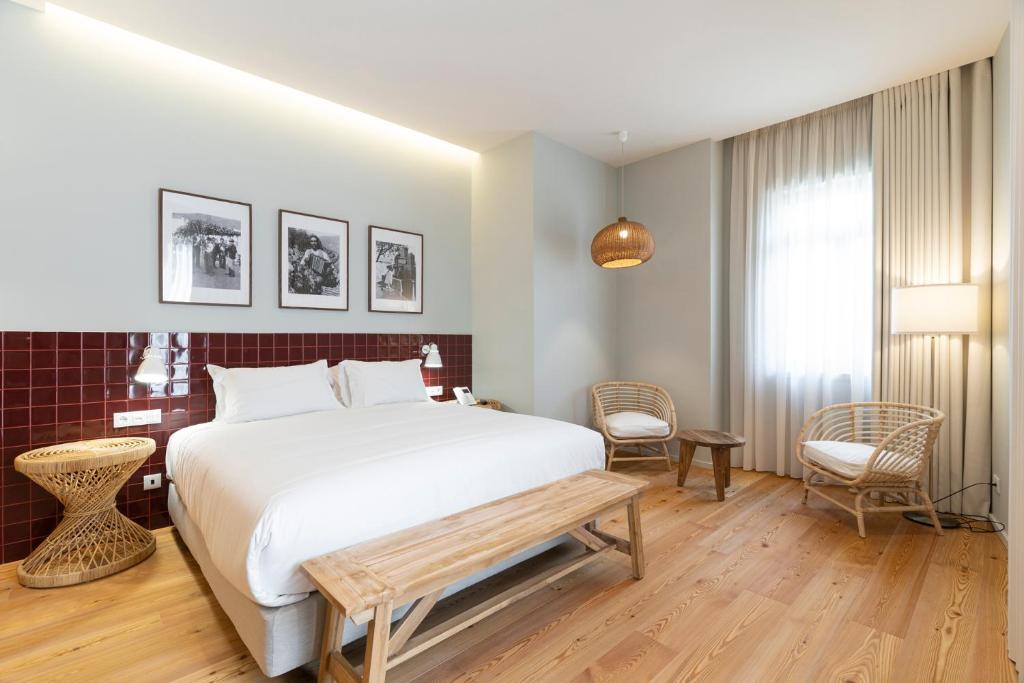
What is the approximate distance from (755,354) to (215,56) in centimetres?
477

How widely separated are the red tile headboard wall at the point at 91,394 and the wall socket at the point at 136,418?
3 centimetres

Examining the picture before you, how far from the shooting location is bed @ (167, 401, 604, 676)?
1529mm

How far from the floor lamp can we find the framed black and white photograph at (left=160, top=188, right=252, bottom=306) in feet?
14.8

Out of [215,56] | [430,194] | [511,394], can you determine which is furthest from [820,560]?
[215,56]

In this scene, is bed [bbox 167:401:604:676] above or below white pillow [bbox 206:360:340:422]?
below

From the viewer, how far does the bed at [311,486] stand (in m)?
1.53

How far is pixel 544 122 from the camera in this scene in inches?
155

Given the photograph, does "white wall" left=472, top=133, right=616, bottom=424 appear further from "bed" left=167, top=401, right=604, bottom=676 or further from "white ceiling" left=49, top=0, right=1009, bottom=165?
"bed" left=167, top=401, right=604, bottom=676

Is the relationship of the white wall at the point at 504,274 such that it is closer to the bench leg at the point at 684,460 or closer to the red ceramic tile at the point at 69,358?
the bench leg at the point at 684,460

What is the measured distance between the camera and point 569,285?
4469mm

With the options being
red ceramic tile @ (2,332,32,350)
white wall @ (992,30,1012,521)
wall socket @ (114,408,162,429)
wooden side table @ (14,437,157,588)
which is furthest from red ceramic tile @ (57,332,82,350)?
white wall @ (992,30,1012,521)

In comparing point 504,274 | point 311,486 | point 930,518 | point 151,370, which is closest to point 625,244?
point 504,274

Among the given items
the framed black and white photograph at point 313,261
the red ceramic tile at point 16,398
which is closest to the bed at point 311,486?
the red ceramic tile at point 16,398

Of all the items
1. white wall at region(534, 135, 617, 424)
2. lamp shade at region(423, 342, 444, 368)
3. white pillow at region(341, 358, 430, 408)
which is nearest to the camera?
white pillow at region(341, 358, 430, 408)
